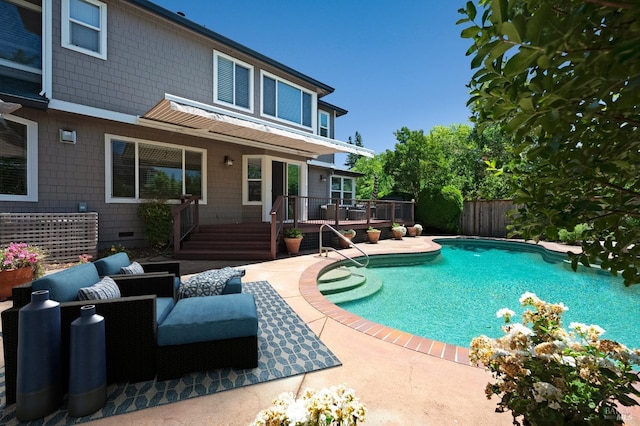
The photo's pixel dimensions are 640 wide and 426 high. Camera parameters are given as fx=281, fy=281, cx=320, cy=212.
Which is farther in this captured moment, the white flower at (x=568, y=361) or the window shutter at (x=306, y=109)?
the window shutter at (x=306, y=109)

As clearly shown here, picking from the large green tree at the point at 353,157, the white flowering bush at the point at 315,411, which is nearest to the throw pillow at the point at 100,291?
the white flowering bush at the point at 315,411

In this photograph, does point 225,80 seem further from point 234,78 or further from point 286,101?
point 286,101

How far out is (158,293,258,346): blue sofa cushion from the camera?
8.50 feet

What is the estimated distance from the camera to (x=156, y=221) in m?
8.16

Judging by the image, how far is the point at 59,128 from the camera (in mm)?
7070

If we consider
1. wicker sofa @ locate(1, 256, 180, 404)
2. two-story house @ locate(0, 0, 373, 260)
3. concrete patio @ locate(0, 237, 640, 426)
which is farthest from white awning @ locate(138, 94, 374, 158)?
concrete patio @ locate(0, 237, 640, 426)

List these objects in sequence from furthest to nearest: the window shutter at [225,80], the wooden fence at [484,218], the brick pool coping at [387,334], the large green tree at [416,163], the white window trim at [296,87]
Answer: the large green tree at [416,163], the wooden fence at [484,218], the white window trim at [296,87], the window shutter at [225,80], the brick pool coping at [387,334]

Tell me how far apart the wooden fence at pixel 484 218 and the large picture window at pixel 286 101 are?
10.3m

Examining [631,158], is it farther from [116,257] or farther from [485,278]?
[485,278]

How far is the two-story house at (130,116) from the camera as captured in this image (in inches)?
267

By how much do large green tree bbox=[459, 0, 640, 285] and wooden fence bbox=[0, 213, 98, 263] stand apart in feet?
29.0

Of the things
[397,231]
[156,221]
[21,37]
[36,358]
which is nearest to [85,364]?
[36,358]

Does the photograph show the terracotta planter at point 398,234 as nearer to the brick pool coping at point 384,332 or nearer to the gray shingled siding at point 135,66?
the brick pool coping at point 384,332

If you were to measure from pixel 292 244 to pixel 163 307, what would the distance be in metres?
5.63
